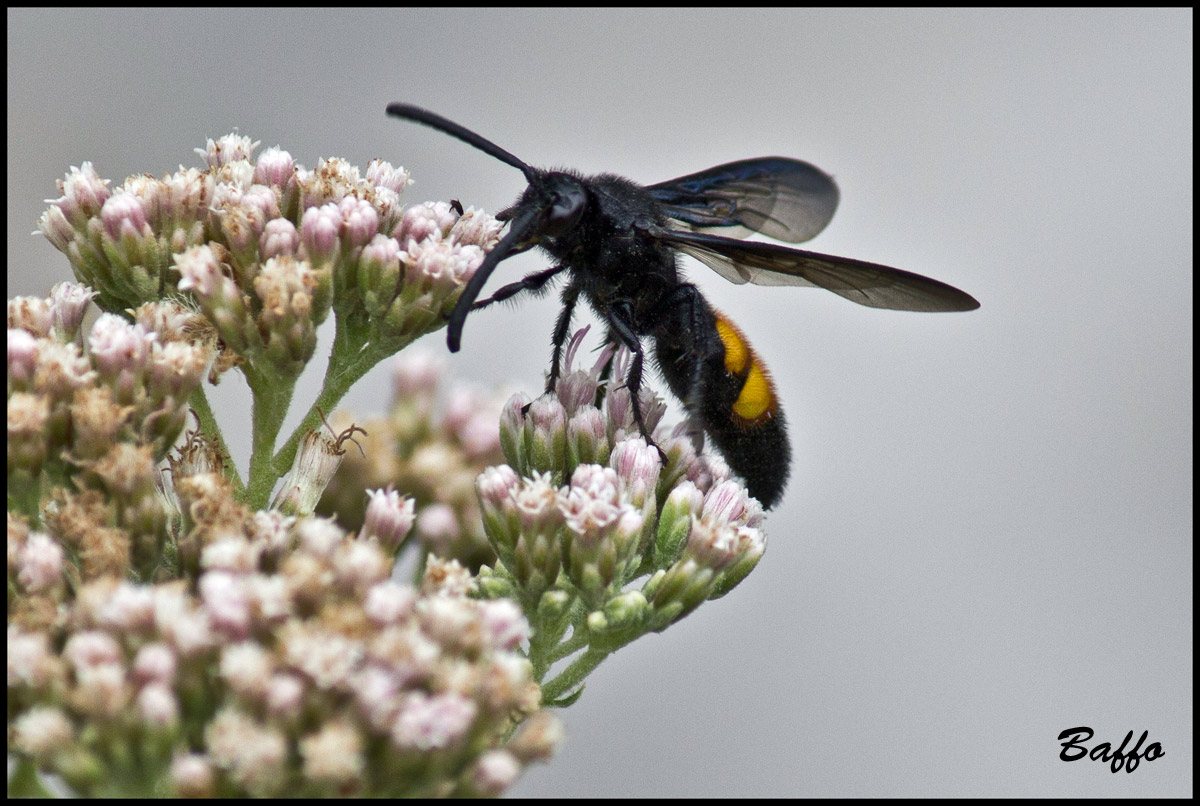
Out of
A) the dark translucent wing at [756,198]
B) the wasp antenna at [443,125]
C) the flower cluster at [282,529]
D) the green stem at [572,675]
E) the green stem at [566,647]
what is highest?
the wasp antenna at [443,125]

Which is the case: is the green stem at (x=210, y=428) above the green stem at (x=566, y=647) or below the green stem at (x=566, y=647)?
above

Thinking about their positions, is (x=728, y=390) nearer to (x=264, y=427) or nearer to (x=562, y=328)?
(x=562, y=328)

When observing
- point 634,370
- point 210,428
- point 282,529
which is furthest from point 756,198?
point 282,529

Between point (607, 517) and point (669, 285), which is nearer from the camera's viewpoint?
point (607, 517)

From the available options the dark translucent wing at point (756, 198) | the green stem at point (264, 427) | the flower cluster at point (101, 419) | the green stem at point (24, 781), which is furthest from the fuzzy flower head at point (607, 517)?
the green stem at point (24, 781)

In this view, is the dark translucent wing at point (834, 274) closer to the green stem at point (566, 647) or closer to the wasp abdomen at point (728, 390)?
the wasp abdomen at point (728, 390)

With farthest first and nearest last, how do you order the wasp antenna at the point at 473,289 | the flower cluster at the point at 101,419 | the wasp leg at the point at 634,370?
the wasp leg at the point at 634,370 → the wasp antenna at the point at 473,289 → the flower cluster at the point at 101,419

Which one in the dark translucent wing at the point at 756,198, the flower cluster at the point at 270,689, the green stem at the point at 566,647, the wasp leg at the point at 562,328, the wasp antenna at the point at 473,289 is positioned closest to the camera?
the flower cluster at the point at 270,689
